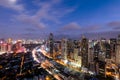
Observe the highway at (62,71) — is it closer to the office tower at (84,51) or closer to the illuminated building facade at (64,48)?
the office tower at (84,51)

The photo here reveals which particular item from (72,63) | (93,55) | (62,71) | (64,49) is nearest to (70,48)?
(64,49)

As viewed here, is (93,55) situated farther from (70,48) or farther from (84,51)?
(70,48)

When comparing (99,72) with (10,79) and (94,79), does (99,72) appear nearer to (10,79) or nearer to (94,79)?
(94,79)

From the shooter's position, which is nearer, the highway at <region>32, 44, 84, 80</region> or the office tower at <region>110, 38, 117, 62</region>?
the highway at <region>32, 44, 84, 80</region>

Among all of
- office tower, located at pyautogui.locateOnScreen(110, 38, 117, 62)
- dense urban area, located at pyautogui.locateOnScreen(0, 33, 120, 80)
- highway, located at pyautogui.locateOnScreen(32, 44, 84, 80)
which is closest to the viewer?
highway, located at pyautogui.locateOnScreen(32, 44, 84, 80)

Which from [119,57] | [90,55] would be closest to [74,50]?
[90,55]

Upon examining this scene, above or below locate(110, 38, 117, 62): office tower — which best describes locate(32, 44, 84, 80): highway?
below

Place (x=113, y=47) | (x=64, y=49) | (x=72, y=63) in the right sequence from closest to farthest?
(x=72, y=63) → (x=113, y=47) → (x=64, y=49)

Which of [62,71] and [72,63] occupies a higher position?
[72,63]

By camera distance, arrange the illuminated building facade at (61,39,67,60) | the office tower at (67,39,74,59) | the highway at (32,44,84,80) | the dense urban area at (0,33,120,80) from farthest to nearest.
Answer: the illuminated building facade at (61,39,67,60)
the office tower at (67,39,74,59)
the dense urban area at (0,33,120,80)
the highway at (32,44,84,80)

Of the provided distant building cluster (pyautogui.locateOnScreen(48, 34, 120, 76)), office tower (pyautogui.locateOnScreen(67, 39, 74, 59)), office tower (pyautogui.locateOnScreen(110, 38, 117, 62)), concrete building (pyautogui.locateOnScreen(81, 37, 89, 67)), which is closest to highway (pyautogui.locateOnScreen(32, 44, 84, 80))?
distant building cluster (pyautogui.locateOnScreen(48, 34, 120, 76))

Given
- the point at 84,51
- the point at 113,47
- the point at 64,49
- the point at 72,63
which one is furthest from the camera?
the point at 64,49

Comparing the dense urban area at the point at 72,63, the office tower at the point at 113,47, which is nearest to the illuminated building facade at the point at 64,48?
the dense urban area at the point at 72,63

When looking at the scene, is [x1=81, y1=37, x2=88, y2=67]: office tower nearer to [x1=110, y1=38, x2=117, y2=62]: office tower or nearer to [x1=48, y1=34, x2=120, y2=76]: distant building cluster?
[x1=48, y1=34, x2=120, y2=76]: distant building cluster
